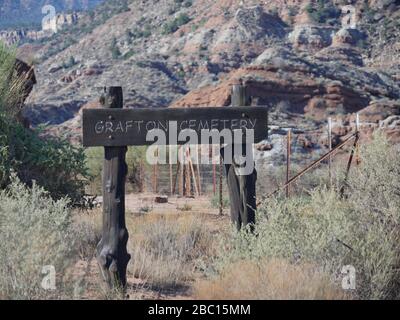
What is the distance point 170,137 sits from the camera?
6.67 meters

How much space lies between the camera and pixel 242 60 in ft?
229

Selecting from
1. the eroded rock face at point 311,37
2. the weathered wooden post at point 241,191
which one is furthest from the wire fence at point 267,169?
the eroded rock face at point 311,37

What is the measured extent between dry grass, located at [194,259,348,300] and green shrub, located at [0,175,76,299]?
118cm

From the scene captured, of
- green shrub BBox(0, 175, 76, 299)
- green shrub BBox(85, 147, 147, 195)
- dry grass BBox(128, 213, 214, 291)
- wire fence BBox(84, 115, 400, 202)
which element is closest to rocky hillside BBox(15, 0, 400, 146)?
wire fence BBox(84, 115, 400, 202)

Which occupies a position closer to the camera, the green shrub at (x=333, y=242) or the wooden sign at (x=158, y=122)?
the green shrub at (x=333, y=242)

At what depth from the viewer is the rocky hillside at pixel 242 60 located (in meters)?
49.2

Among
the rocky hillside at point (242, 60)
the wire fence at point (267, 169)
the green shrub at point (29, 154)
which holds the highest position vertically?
the rocky hillside at point (242, 60)

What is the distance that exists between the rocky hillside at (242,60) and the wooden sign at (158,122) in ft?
109

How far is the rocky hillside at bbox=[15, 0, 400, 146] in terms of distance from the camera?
49.2 meters

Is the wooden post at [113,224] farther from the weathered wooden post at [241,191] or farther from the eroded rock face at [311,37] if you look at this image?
the eroded rock face at [311,37]

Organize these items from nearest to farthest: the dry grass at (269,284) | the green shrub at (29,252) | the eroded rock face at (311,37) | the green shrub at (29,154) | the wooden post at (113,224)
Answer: the dry grass at (269,284)
the green shrub at (29,252)
the wooden post at (113,224)
the green shrub at (29,154)
the eroded rock face at (311,37)

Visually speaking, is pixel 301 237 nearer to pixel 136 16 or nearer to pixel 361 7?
pixel 361 7

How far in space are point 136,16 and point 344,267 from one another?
9514cm
